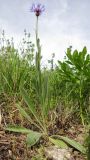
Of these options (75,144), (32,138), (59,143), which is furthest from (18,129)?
(75,144)

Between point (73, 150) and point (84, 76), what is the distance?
29.6 inches

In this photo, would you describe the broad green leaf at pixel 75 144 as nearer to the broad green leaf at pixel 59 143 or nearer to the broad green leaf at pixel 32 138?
the broad green leaf at pixel 59 143

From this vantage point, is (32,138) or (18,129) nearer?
(32,138)

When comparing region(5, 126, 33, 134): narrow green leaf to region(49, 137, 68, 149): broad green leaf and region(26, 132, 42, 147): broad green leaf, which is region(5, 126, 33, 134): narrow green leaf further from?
region(49, 137, 68, 149): broad green leaf

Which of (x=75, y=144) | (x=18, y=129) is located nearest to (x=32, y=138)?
(x=18, y=129)

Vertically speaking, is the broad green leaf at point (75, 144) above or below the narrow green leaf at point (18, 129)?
below

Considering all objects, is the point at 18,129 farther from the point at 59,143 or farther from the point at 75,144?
the point at 75,144

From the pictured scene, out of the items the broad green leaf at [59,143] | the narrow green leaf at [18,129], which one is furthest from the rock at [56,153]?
the narrow green leaf at [18,129]

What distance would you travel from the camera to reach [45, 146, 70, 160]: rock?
2.61 metres

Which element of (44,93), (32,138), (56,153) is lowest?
(56,153)

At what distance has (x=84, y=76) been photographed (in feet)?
10.7

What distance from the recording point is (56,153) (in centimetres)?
266

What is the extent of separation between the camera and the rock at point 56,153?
8.57 ft

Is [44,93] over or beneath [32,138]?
over
